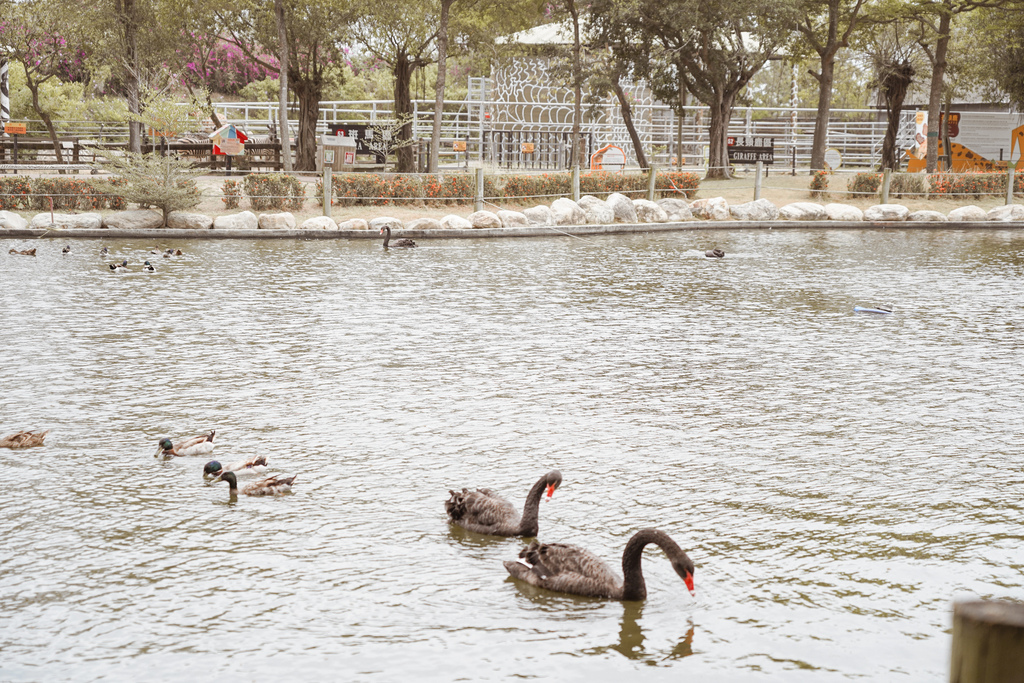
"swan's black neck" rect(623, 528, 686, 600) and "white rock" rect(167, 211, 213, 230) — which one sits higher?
"white rock" rect(167, 211, 213, 230)

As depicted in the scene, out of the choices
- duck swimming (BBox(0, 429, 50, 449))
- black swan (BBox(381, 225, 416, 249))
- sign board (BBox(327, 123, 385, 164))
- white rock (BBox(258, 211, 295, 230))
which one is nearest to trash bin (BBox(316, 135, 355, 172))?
sign board (BBox(327, 123, 385, 164))

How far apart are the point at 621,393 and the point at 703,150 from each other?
38983mm

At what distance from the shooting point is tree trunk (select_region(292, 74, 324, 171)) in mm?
32688

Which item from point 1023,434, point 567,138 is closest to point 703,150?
point 567,138

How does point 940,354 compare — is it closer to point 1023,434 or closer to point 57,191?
point 1023,434

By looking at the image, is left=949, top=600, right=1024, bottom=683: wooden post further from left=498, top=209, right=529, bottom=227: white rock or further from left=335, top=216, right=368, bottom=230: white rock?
left=498, top=209, right=529, bottom=227: white rock

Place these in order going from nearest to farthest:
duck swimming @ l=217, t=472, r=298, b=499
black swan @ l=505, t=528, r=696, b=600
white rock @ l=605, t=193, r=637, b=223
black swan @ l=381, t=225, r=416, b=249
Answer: black swan @ l=505, t=528, r=696, b=600, duck swimming @ l=217, t=472, r=298, b=499, black swan @ l=381, t=225, r=416, b=249, white rock @ l=605, t=193, r=637, b=223

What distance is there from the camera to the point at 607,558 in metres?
6.21

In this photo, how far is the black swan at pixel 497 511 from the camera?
6.47 m

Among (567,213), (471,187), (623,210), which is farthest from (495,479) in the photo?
(471,187)

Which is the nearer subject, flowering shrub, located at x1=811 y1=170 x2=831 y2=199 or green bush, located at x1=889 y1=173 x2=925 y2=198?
green bush, located at x1=889 y1=173 x2=925 y2=198

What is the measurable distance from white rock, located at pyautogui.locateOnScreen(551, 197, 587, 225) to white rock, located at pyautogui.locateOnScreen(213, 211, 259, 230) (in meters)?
7.43

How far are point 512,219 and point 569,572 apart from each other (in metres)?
19.8

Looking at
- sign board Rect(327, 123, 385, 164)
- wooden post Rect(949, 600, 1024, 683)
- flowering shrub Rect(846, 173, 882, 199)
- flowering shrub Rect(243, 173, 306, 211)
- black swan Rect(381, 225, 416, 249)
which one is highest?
sign board Rect(327, 123, 385, 164)
